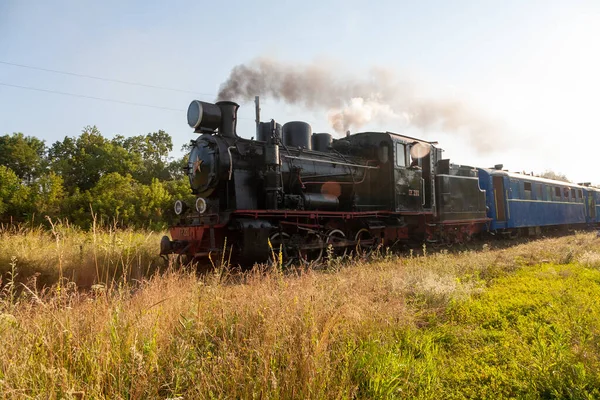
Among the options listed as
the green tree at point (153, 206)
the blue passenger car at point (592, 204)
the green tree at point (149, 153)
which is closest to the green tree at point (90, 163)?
the green tree at point (149, 153)

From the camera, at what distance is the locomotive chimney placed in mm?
9047

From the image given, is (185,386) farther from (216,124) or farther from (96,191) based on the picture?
(96,191)

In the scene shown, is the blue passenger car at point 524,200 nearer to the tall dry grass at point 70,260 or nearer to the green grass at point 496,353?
the green grass at point 496,353

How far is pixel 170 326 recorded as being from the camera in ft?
11.5

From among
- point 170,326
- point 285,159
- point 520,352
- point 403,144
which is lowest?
point 520,352

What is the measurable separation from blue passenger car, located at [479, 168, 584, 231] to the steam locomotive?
1.35ft

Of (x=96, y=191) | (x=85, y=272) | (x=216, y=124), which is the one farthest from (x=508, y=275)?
(x=96, y=191)

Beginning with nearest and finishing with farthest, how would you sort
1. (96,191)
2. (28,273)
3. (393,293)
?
(393,293) < (28,273) < (96,191)

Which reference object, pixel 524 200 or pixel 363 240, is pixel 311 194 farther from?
pixel 524 200

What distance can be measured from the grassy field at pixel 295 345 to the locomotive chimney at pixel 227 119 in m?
5.02

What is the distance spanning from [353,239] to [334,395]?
8014 mm

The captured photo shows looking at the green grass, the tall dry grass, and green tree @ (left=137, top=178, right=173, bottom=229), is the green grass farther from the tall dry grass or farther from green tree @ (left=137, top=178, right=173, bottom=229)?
green tree @ (left=137, top=178, right=173, bottom=229)

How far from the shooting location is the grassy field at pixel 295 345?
2.53 meters

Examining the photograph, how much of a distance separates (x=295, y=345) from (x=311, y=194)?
6.54 m
